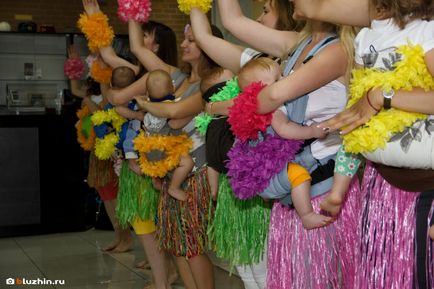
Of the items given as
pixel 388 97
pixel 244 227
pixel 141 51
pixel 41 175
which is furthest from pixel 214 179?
pixel 41 175

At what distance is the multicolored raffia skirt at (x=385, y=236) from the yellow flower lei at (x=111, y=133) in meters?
2.50

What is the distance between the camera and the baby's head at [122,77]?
382cm

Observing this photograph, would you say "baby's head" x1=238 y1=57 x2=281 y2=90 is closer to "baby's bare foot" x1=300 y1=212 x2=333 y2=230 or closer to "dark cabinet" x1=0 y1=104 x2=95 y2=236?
"baby's bare foot" x1=300 y1=212 x2=333 y2=230

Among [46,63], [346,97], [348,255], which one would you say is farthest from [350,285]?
[46,63]

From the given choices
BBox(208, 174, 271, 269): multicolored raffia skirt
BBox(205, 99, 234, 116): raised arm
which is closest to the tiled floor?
BBox(208, 174, 271, 269): multicolored raffia skirt

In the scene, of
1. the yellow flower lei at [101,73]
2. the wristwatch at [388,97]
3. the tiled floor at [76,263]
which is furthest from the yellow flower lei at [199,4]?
the tiled floor at [76,263]

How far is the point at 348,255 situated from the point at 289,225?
207 millimetres

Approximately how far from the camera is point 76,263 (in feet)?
15.8

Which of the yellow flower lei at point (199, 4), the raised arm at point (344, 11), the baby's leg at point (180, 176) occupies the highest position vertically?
the raised arm at point (344, 11)

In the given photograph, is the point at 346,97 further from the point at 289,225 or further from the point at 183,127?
the point at 183,127

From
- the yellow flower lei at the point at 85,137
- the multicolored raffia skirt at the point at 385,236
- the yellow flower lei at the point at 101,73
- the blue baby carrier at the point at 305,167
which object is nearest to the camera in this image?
the multicolored raffia skirt at the point at 385,236

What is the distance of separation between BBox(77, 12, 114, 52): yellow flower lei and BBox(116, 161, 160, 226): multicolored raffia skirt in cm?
75

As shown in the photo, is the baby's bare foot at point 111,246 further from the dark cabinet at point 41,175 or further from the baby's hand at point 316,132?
the baby's hand at point 316,132

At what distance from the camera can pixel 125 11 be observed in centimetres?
340
